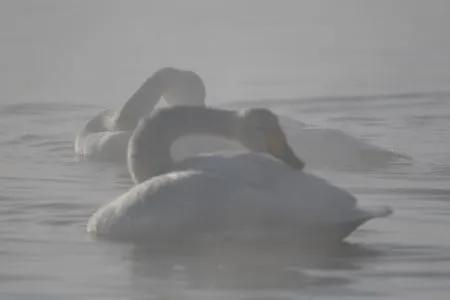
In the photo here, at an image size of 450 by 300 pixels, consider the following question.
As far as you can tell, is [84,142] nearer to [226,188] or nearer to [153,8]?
[226,188]

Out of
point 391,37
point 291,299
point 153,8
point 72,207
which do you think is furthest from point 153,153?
point 153,8

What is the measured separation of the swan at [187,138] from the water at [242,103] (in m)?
0.24

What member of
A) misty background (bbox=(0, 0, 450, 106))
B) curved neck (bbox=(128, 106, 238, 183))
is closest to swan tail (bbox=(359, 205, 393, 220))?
curved neck (bbox=(128, 106, 238, 183))

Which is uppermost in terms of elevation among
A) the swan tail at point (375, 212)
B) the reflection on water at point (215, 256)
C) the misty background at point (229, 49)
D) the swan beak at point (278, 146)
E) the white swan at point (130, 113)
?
the swan beak at point (278, 146)

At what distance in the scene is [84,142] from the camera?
39.4 ft

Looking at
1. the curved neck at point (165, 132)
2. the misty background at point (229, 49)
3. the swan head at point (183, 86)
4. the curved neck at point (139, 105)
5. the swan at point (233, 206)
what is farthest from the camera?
the misty background at point (229, 49)

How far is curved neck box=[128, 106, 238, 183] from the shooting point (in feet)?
26.6

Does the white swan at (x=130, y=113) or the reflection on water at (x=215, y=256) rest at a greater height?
the reflection on water at (x=215, y=256)

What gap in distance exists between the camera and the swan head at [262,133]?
8281 millimetres

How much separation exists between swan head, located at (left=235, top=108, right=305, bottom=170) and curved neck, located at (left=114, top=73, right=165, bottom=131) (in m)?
4.04

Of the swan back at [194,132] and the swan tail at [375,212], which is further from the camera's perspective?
the swan back at [194,132]

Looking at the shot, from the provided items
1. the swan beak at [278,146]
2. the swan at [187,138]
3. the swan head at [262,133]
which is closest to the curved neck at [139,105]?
the swan at [187,138]

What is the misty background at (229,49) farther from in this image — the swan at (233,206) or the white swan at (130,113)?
the swan at (233,206)

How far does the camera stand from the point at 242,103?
14.3m
